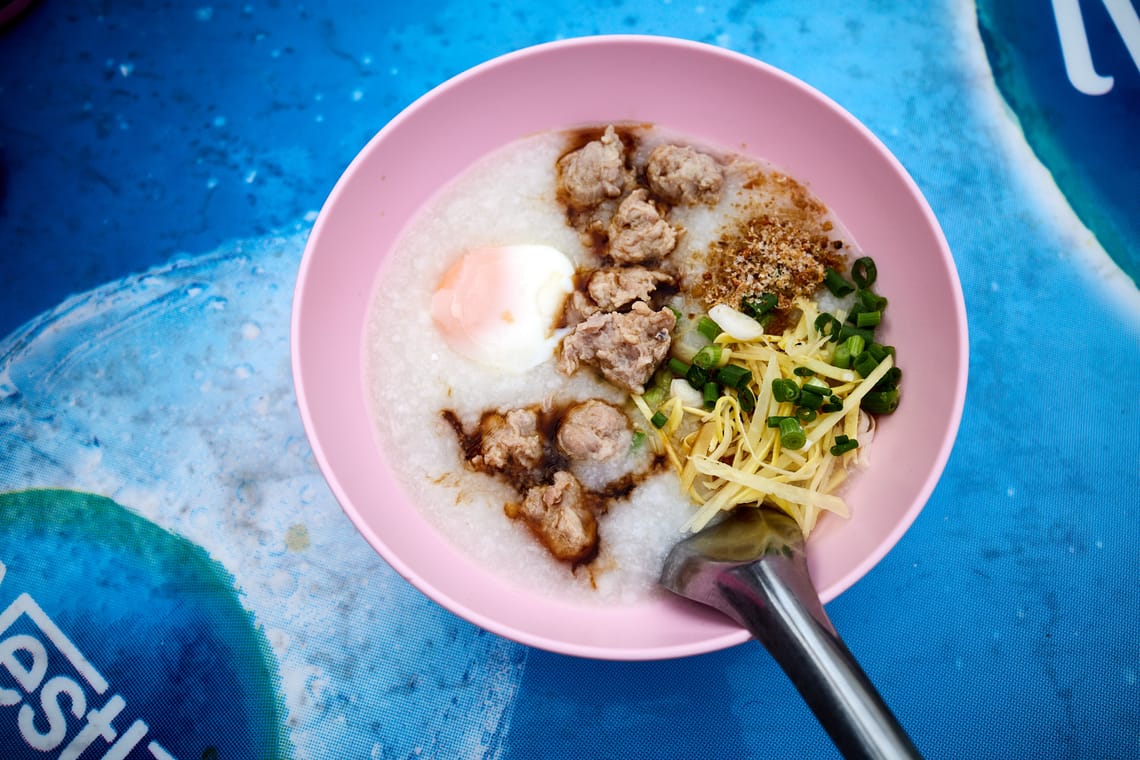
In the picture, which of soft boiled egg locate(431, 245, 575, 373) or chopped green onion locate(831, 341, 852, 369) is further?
soft boiled egg locate(431, 245, 575, 373)

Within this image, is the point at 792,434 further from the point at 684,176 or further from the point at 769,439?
the point at 684,176

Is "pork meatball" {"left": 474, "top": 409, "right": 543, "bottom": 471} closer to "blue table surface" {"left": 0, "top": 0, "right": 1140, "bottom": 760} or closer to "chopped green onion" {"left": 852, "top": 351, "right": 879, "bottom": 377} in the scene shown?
"blue table surface" {"left": 0, "top": 0, "right": 1140, "bottom": 760}

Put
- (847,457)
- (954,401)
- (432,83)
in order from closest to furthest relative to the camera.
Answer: (954,401) < (847,457) < (432,83)

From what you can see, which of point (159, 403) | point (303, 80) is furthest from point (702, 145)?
point (159, 403)

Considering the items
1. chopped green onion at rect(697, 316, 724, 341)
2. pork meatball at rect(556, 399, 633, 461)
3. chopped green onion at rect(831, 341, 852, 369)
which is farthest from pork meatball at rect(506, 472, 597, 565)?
chopped green onion at rect(831, 341, 852, 369)

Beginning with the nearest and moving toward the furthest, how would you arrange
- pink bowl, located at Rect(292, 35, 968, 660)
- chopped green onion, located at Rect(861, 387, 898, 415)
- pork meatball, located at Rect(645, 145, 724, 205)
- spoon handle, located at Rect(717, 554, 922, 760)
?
spoon handle, located at Rect(717, 554, 922, 760) < pink bowl, located at Rect(292, 35, 968, 660) < chopped green onion, located at Rect(861, 387, 898, 415) < pork meatball, located at Rect(645, 145, 724, 205)

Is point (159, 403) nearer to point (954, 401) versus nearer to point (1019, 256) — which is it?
point (954, 401)
